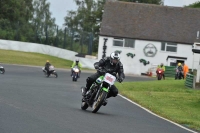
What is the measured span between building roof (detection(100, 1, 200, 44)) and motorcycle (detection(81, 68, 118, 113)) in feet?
186

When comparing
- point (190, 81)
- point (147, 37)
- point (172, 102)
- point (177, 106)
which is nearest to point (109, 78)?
point (177, 106)

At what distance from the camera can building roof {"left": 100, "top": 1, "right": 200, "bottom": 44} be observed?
75.6 metres

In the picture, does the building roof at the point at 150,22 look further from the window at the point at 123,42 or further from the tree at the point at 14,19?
the tree at the point at 14,19

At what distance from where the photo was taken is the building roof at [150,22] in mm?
75625

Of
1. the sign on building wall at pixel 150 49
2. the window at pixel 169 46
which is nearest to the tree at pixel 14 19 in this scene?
the sign on building wall at pixel 150 49

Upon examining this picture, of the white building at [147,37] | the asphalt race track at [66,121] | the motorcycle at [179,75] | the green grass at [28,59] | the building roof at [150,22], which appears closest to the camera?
the asphalt race track at [66,121]

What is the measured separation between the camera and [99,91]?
18250 mm

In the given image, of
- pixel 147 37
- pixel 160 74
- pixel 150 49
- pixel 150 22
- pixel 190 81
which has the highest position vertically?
pixel 150 22

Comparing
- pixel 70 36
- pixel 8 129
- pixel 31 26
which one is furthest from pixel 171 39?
pixel 8 129

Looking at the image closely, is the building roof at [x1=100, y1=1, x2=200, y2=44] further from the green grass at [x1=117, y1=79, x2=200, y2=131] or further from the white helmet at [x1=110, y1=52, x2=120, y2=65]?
the white helmet at [x1=110, y1=52, x2=120, y2=65]

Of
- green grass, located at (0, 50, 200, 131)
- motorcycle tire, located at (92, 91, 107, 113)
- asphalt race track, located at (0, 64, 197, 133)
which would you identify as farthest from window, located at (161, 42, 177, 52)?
motorcycle tire, located at (92, 91, 107, 113)

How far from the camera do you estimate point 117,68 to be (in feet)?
60.8

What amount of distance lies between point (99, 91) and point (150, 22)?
59.0 m

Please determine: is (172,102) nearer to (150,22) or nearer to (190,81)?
(190,81)
